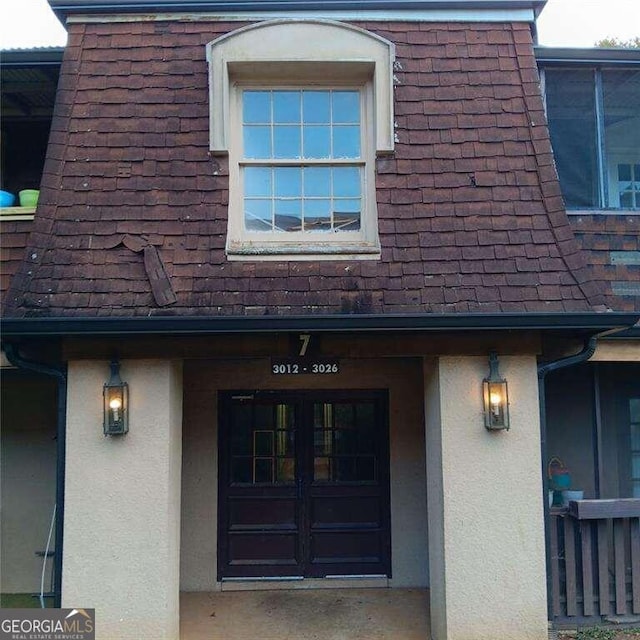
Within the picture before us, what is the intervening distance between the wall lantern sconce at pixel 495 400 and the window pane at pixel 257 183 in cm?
252

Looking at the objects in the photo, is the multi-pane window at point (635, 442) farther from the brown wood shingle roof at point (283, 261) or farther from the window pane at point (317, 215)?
the window pane at point (317, 215)

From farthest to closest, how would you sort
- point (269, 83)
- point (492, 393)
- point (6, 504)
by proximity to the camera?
1. point (6, 504)
2. point (269, 83)
3. point (492, 393)

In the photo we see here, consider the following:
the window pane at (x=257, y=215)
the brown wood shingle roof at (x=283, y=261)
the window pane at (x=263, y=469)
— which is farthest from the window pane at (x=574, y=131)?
the window pane at (x=263, y=469)

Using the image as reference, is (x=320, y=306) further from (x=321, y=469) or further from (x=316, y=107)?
(x=321, y=469)

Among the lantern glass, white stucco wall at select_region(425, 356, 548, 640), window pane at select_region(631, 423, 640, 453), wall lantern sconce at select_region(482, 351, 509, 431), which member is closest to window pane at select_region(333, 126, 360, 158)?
white stucco wall at select_region(425, 356, 548, 640)

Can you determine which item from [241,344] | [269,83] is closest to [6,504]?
[241,344]

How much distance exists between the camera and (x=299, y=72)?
5465mm

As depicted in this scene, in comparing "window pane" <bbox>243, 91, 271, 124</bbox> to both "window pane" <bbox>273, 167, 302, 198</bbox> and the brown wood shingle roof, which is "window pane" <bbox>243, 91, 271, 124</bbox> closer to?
the brown wood shingle roof

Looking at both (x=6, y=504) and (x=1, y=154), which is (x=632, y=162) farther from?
(x=6, y=504)

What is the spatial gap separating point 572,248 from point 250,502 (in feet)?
13.6

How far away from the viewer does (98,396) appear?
472 cm

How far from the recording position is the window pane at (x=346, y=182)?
17.9ft

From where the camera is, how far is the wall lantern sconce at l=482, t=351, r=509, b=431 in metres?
4.66

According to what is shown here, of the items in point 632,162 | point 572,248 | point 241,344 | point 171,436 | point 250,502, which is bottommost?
point 250,502
